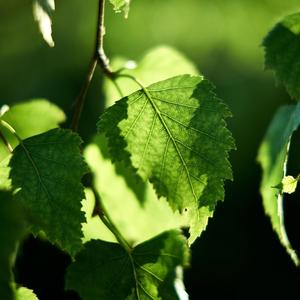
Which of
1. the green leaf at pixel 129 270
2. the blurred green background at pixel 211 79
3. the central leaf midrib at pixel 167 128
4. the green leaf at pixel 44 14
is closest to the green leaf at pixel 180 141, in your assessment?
the central leaf midrib at pixel 167 128

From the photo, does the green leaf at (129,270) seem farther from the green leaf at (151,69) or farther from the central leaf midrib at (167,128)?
the green leaf at (151,69)

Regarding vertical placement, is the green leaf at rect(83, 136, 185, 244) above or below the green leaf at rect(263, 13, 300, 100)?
below

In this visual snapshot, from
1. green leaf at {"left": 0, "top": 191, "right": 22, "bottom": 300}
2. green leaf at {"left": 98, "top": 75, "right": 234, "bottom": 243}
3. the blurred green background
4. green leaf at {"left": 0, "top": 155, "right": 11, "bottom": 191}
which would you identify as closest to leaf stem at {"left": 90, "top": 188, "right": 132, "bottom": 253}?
green leaf at {"left": 98, "top": 75, "right": 234, "bottom": 243}

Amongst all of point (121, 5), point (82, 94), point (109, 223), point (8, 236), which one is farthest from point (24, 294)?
point (121, 5)

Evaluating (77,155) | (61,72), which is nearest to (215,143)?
(77,155)

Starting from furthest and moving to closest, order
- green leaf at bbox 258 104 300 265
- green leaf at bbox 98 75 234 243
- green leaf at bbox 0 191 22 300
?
green leaf at bbox 258 104 300 265 < green leaf at bbox 98 75 234 243 < green leaf at bbox 0 191 22 300

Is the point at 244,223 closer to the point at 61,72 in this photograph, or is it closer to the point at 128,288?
the point at 61,72

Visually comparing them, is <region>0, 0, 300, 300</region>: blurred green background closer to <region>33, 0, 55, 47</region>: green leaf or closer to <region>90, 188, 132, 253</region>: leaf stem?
<region>90, 188, 132, 253</region>: leaf stem
